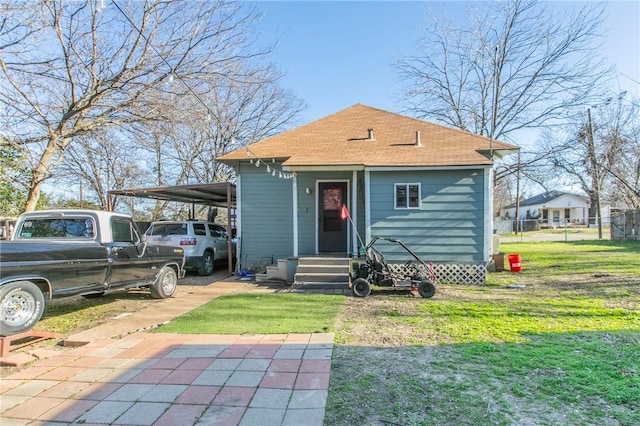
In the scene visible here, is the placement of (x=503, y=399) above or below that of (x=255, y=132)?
below

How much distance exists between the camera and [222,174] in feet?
66.0

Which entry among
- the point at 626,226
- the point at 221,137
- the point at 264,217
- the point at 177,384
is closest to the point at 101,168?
the point at 221,137

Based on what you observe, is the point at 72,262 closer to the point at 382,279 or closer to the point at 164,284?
the point at 164,284

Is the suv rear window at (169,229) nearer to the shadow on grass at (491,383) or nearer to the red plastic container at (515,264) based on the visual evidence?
the shadow on grass at (491,383)

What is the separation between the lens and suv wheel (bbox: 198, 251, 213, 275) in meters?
10.7

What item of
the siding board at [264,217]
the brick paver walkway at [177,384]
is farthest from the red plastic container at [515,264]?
the brick paver walkway at [177,384]

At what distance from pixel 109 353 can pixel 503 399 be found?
171 inches

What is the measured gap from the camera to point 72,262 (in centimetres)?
509

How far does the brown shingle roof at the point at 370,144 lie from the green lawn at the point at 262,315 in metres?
3.66

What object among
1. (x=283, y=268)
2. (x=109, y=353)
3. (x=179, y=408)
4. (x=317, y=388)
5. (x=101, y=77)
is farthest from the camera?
(x=283, y=268)

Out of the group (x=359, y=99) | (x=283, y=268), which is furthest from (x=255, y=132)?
(x=283, y=268)

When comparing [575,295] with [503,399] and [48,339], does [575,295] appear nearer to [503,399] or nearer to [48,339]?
[503,399]

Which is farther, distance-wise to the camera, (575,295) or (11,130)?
(11,130)

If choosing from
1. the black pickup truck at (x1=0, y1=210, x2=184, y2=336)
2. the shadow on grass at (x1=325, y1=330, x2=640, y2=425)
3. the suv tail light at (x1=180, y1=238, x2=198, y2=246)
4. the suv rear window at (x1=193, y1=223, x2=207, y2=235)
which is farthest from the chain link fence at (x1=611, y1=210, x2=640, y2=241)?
the black pickup truck at (x1=0, y1=210, x2=184, y2=336)
